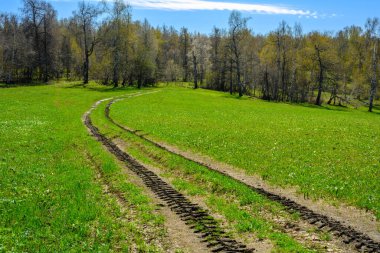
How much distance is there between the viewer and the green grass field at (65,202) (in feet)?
43.7

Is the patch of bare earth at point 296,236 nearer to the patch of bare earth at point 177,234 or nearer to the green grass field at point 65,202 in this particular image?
the patch of bare earth at point 177,234

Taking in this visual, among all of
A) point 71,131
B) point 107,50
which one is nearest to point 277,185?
point 71,131

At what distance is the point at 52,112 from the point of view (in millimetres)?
50469

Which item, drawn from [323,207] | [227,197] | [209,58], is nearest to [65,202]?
[227,197]

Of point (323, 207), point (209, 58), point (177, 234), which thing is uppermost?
point (209, 58)

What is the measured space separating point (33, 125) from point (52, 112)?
1106 cm

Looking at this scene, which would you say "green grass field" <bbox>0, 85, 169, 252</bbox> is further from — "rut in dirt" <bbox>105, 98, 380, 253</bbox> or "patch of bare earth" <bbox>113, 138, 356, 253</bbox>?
"rut in dirt" <bbox>105, 98, 380, 253</bbox>

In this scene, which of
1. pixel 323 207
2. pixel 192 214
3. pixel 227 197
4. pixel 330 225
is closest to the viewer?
pixel 330 225

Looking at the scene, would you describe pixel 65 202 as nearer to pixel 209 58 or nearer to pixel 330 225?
pixel 330 225

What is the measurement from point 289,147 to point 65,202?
18431 millimetres

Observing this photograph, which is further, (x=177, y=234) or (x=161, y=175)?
(x=161, y=175)

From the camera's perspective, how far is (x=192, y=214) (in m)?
15.8

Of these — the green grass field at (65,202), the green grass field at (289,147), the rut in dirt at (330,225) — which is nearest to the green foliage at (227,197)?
the rut in dirt at (330,225)

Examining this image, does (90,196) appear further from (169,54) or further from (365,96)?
(169,54)
